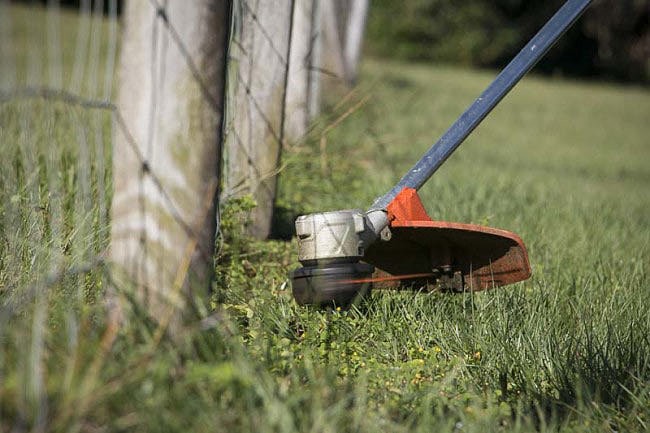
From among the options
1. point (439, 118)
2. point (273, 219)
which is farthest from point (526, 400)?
point (439, 118)

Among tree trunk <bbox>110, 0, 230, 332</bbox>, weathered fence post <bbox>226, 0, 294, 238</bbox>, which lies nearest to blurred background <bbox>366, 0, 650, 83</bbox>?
weathered fence post <bbox>226, 0, 294, 238</bbox>

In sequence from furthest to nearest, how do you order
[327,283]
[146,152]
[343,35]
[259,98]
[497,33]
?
1. [497,33]
2. [343,35]
3. [259,98]
4. [327,283]
5. [146,152]

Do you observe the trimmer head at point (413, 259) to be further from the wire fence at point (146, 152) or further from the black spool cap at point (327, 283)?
the wire fence at point (146, 152)

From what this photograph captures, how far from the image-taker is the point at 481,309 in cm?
261

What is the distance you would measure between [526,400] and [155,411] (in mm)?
1081

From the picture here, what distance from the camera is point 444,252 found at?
259cm

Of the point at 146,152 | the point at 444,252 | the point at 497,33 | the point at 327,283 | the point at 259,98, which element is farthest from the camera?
the point at 497,33

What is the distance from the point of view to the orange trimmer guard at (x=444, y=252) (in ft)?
8.04

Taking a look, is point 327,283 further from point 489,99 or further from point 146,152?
point 489,99

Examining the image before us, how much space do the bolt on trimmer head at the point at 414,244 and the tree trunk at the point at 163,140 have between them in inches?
21.9

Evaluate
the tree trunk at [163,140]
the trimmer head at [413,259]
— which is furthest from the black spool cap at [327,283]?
the tree trunk at [163,140]

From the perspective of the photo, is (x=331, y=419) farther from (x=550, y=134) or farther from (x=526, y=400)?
(x=550, y=134)

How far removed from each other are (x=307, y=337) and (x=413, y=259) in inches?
18.8

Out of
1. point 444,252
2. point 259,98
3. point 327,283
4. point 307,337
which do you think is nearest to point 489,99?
point 444,252
